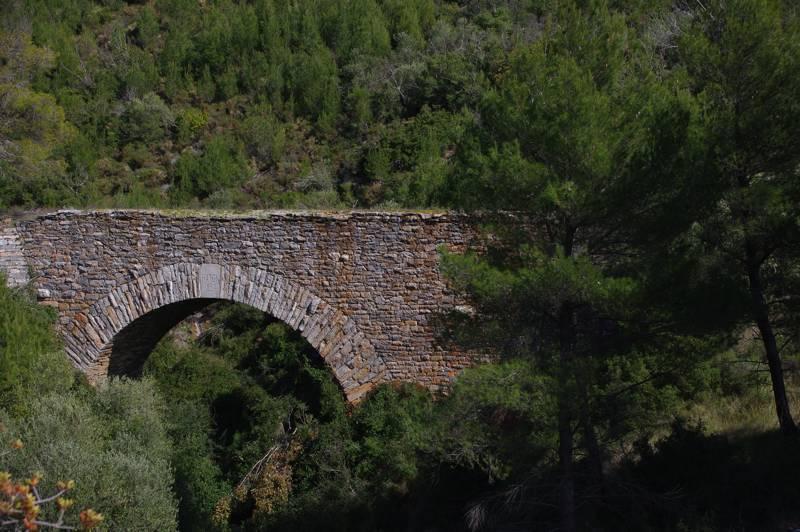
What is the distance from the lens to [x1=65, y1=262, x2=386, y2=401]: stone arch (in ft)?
30.2

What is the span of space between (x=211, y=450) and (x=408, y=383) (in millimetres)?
5821

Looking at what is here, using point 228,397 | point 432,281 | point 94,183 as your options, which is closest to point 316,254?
point 432,281

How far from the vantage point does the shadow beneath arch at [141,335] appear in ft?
32.3

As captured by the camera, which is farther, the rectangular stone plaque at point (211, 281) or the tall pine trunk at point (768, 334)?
the rectangular stone plaque at point (211, 281)

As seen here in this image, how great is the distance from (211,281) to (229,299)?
0.35m

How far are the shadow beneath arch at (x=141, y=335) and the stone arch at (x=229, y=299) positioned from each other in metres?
0.04

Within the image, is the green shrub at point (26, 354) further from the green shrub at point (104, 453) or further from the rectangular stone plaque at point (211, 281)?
the rectangular stone plaque at point (211, 281)

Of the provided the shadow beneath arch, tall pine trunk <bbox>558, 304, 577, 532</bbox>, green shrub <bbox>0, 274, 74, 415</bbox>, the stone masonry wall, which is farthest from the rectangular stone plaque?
tall pine trunk <bbox>558, 304, 577, 532</bbox>

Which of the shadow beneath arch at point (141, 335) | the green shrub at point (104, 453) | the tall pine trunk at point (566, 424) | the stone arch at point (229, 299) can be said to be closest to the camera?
the tall pine trunk at point (566, 424)

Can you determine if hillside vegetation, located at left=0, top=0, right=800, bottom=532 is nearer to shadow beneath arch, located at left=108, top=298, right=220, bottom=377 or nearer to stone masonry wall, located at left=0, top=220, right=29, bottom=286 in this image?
stone masonry wall, located at left=0, top=220, right=29, bottom=286

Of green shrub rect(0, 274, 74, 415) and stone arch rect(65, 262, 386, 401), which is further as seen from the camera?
stone arch rect(65, 262, 386, 401)

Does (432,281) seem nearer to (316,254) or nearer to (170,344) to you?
(316,254)

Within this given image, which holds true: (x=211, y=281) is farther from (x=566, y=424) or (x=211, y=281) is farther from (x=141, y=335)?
(x=566, y=424)

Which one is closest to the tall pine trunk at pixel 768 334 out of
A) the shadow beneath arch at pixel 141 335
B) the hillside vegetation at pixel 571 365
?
the hillside vegetation at pixel 571 365
